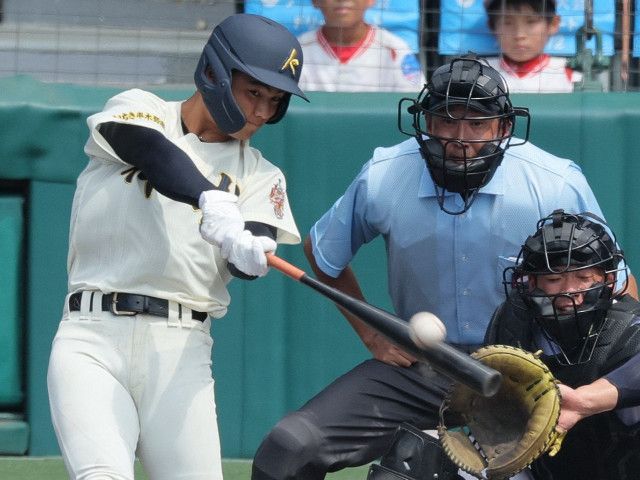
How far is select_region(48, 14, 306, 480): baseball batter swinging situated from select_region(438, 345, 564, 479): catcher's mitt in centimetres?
62

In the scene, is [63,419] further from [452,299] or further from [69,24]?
[69,24]

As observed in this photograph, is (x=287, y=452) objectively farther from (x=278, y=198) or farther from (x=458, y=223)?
(x=458, y=223)

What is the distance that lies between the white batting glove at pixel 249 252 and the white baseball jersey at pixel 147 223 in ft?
0.69

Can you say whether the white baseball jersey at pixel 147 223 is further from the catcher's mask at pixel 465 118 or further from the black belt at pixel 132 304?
the catcher's mask at pixel 465 118

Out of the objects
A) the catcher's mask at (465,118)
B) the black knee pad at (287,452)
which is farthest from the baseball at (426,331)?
the catcher's mask at (465,118)

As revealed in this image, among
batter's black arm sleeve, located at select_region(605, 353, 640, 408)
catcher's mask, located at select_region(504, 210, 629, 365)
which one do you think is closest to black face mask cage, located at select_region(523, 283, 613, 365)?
catcher's mask, located at select_region(504, 210, 629, 365)

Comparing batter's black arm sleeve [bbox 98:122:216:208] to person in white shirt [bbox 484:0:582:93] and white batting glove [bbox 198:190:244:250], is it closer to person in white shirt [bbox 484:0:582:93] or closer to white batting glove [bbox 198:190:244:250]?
white batting glove [bbox 198:190:244:250]

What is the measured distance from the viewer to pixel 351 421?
3920mm

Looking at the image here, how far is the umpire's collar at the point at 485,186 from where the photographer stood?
4039mm

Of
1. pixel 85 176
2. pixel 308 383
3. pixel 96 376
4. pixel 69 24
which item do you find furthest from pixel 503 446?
pixel 69 24

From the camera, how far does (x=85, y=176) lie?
12.4 ft

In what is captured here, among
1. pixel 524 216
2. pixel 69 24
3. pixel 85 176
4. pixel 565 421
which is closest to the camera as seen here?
pixel 565 421

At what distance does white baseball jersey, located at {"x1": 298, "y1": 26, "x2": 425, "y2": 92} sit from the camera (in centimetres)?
585

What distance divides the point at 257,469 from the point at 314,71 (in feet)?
8.24
